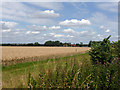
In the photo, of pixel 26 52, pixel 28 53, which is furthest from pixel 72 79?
pixel 26 52

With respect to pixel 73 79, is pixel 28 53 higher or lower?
lower

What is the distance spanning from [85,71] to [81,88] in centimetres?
129

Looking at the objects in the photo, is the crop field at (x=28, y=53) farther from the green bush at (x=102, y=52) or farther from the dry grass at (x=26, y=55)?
the green bush at (x=102, y=52)

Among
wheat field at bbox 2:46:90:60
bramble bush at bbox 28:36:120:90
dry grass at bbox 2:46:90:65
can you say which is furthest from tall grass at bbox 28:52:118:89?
wheat field at bbox 2:46:90:60

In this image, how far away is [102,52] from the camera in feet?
27.8

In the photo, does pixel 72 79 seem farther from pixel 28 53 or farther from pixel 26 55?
pixel 28 53

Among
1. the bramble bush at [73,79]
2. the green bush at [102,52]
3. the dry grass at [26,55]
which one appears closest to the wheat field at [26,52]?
the dry grass at [26,55]

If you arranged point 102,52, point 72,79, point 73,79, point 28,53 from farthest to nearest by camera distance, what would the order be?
point 28,53, point 102,52, point 72,79, point 73,79

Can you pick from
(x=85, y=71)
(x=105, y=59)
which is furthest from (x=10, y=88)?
(x=105, y=59)

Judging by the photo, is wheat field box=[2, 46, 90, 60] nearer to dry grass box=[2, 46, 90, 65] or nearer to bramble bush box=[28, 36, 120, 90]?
dry grass box=[2, 46, 90, 65]

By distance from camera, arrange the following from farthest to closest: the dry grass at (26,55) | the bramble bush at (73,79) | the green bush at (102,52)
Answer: the dry grass at (26,55), the green bush at (102,52), the bramble bush at (73,79)

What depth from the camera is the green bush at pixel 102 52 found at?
333 inches

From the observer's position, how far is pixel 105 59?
28.0 feet

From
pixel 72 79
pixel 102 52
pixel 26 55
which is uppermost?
pixel 102 52
